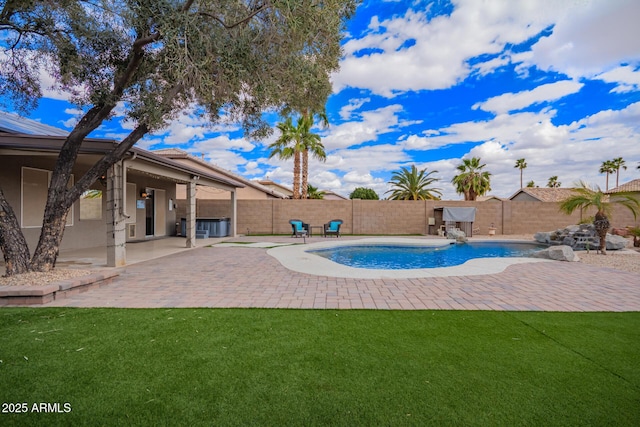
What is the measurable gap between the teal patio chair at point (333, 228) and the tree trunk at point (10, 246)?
12.7 metres

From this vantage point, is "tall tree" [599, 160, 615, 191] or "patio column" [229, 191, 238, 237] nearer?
"patio column" [229, 191, 238, 237]

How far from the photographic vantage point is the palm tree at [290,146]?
22891 millimetres

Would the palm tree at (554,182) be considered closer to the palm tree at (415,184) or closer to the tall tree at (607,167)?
the tall tree at (607,167)

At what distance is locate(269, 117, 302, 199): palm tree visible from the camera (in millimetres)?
22891

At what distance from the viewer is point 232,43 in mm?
6359

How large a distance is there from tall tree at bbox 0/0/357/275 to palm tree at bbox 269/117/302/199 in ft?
50.0

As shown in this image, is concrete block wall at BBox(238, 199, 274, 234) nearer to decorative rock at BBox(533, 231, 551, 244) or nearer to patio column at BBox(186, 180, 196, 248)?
patio column at BBox(186, 180, 196, 248)

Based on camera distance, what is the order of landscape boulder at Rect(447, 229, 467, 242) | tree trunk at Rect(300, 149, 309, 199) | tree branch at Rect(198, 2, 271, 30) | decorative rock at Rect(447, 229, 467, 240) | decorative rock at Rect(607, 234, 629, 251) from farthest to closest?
tree trunk at Rect(300, 149, 309, 199), decorative rock at Rect(447, 229, 467, 240), landscape boulder at Rect(447, 229, 467, 242), decorative rock at Rect(607, 234, 629, 251), tree branch at Rect(198, 2, 271, 30)

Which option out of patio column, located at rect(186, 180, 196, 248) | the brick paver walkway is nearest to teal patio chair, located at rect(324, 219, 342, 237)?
patio column, located at rect(186, 180, 196, 248)

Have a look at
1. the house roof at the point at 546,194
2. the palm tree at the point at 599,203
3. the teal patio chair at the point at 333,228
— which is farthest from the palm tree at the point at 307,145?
the house roof at the point at 546,194

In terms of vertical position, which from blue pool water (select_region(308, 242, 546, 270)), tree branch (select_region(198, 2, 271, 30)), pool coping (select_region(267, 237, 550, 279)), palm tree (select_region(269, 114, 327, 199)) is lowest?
blue pool water (select_region(308, 242, 546, 270))

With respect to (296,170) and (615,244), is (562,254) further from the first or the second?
(296,170)

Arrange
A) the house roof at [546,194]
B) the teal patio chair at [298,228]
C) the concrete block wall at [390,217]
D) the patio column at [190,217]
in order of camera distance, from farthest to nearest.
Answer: the house roof at [546,194], the concrete block wall at [390,217], the teal patio chair at [298,228], the patio column at [190,217]

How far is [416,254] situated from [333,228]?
20.4ft
